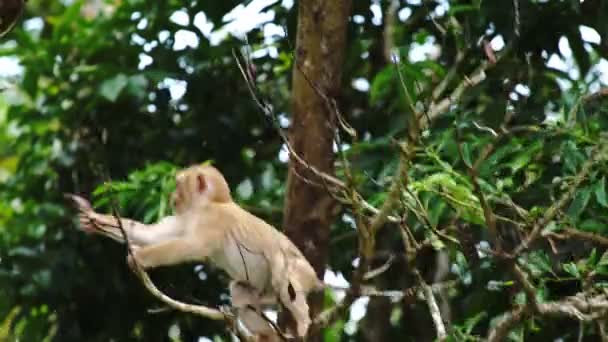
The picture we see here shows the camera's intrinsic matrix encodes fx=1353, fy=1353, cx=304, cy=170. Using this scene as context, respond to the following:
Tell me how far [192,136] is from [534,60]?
6.55 feet

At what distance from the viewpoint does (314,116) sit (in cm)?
611

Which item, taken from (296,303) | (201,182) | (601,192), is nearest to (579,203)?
(601,192)

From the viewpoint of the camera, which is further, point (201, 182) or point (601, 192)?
point (201, 182)

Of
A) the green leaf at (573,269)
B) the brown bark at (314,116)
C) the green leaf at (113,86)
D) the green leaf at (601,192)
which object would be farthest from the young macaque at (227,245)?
the green leaf at (601,192)

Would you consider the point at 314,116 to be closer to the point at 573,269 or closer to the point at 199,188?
the point at 199,188

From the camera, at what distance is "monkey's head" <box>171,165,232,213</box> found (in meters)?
6.07

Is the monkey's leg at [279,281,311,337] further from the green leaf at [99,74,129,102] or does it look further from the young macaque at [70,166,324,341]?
the green leaf at [99,74,129,102]

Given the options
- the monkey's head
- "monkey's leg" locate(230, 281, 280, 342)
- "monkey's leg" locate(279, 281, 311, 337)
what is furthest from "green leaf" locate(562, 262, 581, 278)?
the monkey's head

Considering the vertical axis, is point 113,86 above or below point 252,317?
above

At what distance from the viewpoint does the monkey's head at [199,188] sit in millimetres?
6066

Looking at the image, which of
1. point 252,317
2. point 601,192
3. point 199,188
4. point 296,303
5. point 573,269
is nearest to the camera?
point 573,269

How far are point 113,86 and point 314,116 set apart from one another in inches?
44.1

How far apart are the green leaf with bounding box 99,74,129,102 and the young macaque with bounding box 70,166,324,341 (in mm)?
584

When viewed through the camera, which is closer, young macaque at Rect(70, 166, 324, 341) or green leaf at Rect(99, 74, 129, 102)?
young macaque at Rect(70, 166, 324, 341)
